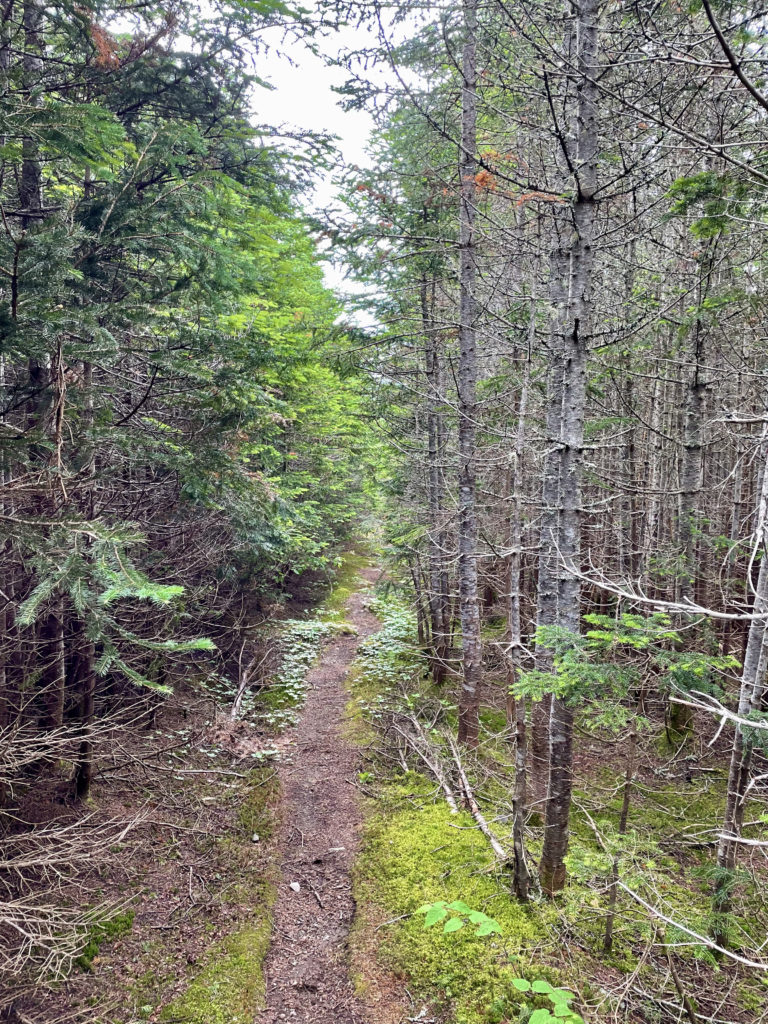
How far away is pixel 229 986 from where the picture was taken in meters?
5.50

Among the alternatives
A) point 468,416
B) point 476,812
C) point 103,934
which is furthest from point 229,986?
point 468,416

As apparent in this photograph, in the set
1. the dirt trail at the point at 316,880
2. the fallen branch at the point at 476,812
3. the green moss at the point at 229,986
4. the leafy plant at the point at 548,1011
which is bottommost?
the dirt trail at the point at 316,880

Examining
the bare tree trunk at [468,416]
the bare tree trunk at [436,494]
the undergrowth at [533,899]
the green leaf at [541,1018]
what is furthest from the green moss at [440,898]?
the bare tree trunk at [436,494]

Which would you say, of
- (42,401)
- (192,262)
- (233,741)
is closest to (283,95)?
(192,262)

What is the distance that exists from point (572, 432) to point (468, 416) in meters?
3.27

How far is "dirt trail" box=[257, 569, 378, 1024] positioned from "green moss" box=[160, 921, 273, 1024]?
0.50ft

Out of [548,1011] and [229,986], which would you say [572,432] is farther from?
[229,986]

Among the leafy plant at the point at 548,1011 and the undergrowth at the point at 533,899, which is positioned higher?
the leafy plant at the point at 548,1011

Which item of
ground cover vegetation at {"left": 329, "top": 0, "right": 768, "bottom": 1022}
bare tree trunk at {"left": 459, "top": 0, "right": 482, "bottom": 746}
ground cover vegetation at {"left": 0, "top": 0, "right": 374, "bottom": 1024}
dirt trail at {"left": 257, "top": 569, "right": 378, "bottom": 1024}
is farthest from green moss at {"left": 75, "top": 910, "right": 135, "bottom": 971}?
bare tree trunk at {"left": 459, "top": 0, "right": 482, "bottom": 746}

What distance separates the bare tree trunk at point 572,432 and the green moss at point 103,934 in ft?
15.4

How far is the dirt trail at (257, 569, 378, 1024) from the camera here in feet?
18.3

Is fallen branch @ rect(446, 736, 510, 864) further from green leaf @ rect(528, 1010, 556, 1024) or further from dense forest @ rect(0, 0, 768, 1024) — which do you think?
green leaf @ rect(528, 1010, 556, 1024)

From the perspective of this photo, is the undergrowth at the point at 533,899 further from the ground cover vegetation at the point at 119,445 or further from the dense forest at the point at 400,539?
the ground cover vegetation at the point at 119,445

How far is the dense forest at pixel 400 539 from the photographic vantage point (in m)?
4.75
